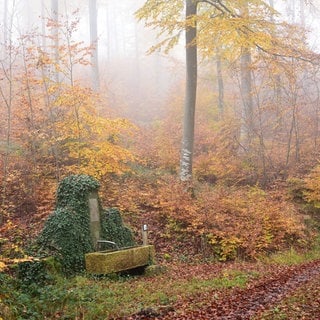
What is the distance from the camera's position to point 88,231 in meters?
10.1

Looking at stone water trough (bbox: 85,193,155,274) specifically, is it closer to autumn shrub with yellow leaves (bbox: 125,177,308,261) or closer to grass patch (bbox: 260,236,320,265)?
autumn shrub with yellow leaves (bbox: 125,177,308,261)

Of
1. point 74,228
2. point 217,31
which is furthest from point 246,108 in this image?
point 74,228

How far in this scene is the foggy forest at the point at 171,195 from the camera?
743cm

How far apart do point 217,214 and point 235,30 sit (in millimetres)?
5863

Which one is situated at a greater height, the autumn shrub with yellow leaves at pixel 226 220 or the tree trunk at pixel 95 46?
the tree trunk at pixel 95 46

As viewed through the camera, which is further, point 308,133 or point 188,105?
point 308,133

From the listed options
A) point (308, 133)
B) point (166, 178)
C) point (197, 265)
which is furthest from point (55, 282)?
point (308, 133)

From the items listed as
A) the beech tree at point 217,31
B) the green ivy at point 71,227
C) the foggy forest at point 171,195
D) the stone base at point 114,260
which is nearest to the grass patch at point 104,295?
the foggy forest at point 171,195

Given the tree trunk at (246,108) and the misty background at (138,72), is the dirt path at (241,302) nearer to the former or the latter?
the tree trunk at (246,108)

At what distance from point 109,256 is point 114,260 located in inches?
6.3

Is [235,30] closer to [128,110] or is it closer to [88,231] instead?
[88,231]

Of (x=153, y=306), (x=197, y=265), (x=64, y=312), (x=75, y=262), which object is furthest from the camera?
(x=197, y=265)

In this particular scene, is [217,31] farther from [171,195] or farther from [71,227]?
[71,227]

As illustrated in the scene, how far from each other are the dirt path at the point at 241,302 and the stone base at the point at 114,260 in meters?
2.30
